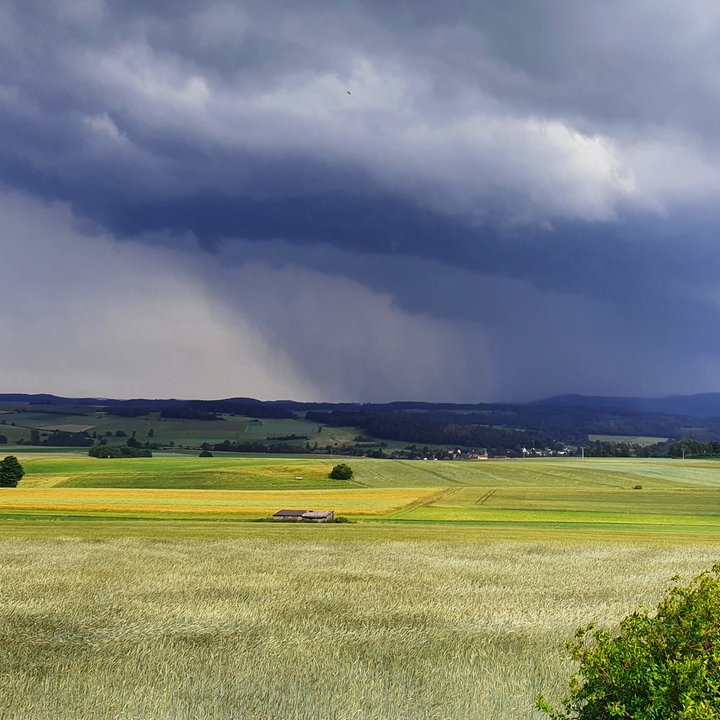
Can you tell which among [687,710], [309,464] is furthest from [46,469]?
[687,710]

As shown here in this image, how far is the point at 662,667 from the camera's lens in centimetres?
1030

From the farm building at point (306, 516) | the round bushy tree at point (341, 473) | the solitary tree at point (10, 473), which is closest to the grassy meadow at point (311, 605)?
the farm building at point (306, 516)

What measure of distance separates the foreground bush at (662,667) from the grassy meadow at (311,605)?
5.76 m

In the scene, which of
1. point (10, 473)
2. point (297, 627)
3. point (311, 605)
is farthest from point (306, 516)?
point (10, 473)

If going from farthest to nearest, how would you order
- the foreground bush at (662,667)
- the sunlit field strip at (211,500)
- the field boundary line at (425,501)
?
1. the field boundary line at (425,501)
2. the sunlit field strip at (211,500)
3. the foreground bush at (662,667)

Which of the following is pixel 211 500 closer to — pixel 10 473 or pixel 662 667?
pixel 10 473

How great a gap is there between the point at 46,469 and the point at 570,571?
112m

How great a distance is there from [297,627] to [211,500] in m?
61.7

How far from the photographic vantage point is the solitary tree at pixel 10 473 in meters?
103

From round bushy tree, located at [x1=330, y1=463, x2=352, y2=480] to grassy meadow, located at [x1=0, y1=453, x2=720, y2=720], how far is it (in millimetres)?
46266

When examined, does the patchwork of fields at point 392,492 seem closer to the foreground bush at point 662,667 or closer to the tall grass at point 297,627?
the tall grass at point 297,627

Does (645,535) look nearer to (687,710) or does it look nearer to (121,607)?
(121,607)

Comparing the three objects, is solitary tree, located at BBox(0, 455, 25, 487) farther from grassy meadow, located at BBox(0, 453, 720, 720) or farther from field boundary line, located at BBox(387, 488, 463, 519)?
field boundary line, located at BBox(387, 488, 463, 519)

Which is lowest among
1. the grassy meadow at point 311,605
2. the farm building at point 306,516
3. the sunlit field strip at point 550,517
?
the sunlit field strip at point 550,517
